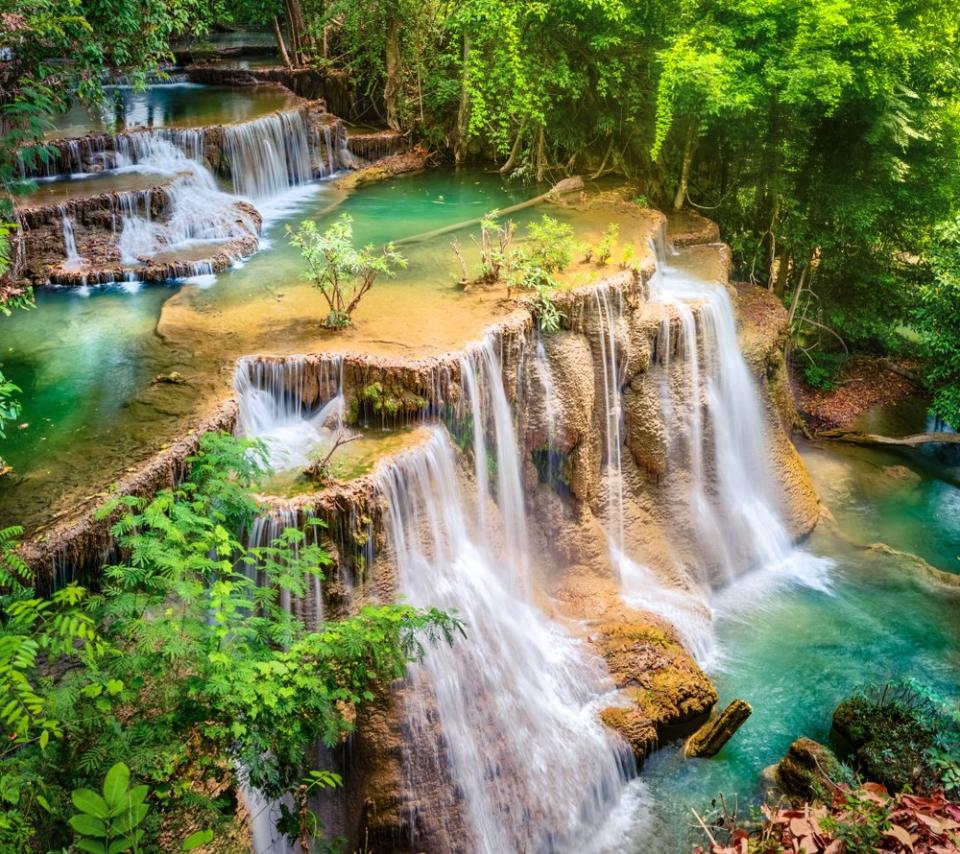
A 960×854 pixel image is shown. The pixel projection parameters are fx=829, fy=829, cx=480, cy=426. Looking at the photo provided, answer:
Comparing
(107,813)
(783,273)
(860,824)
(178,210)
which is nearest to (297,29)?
(178,210)

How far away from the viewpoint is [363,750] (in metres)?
7.28

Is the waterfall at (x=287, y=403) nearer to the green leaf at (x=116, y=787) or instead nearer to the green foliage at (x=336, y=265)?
the green foliage at (x=336, y=265)

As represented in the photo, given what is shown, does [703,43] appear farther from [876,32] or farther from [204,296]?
Answer: [204,296]

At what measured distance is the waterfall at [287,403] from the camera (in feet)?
27.7

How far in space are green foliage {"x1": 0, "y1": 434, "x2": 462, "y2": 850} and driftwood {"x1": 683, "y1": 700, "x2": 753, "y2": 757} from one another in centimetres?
410

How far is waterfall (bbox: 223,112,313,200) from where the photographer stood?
580 inches

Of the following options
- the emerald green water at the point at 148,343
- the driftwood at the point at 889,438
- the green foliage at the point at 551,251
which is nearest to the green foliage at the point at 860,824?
the emerald green water at the point at 148,343

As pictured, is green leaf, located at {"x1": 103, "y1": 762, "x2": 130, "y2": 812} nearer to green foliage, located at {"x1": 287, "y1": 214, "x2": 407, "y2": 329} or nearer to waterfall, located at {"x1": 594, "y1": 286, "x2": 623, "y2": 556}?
green foliage, located at {"x1": 287, "y1": 214, "x2": 407, "y2": 329}

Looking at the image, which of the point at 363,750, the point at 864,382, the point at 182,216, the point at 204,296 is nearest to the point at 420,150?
the point at 182,216

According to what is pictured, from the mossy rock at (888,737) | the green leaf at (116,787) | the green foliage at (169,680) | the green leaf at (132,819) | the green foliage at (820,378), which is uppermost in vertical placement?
the green leaf at (116,787)

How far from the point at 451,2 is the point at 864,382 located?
418 inches

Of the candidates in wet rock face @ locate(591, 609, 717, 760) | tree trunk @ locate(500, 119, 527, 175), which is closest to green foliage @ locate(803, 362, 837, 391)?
tree trunk @ locate(500, 119, 527, 175)

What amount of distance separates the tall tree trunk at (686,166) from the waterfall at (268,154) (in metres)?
7.01

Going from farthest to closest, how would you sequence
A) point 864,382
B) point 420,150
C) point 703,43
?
point 420,150 → point 864,382 → point 703,43
